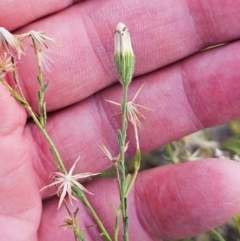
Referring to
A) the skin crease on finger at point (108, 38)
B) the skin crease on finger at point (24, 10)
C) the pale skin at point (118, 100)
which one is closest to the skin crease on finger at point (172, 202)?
the pale skin at point (118, 100)

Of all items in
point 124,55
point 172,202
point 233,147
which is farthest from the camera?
point 233,147

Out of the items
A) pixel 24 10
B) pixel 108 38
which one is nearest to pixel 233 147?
pixel 108 38

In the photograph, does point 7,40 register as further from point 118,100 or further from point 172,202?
point 172,202

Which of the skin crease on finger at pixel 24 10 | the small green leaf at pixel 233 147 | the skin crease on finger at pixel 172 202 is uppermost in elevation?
the skin crease on finger at pixel 24 10

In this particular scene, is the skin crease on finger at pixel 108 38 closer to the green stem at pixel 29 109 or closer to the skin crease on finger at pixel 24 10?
the skin crease on finger at pixel 24 10

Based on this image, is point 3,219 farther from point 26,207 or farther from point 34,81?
point 34,81

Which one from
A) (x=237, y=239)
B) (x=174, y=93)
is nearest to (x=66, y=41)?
(x=174, y=93)

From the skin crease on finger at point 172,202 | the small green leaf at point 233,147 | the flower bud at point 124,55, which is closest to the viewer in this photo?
the flower bud at point 124,55

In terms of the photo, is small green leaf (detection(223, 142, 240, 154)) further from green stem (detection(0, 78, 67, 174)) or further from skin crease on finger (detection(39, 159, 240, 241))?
green stem (detection(0, 78, 67, 174))
